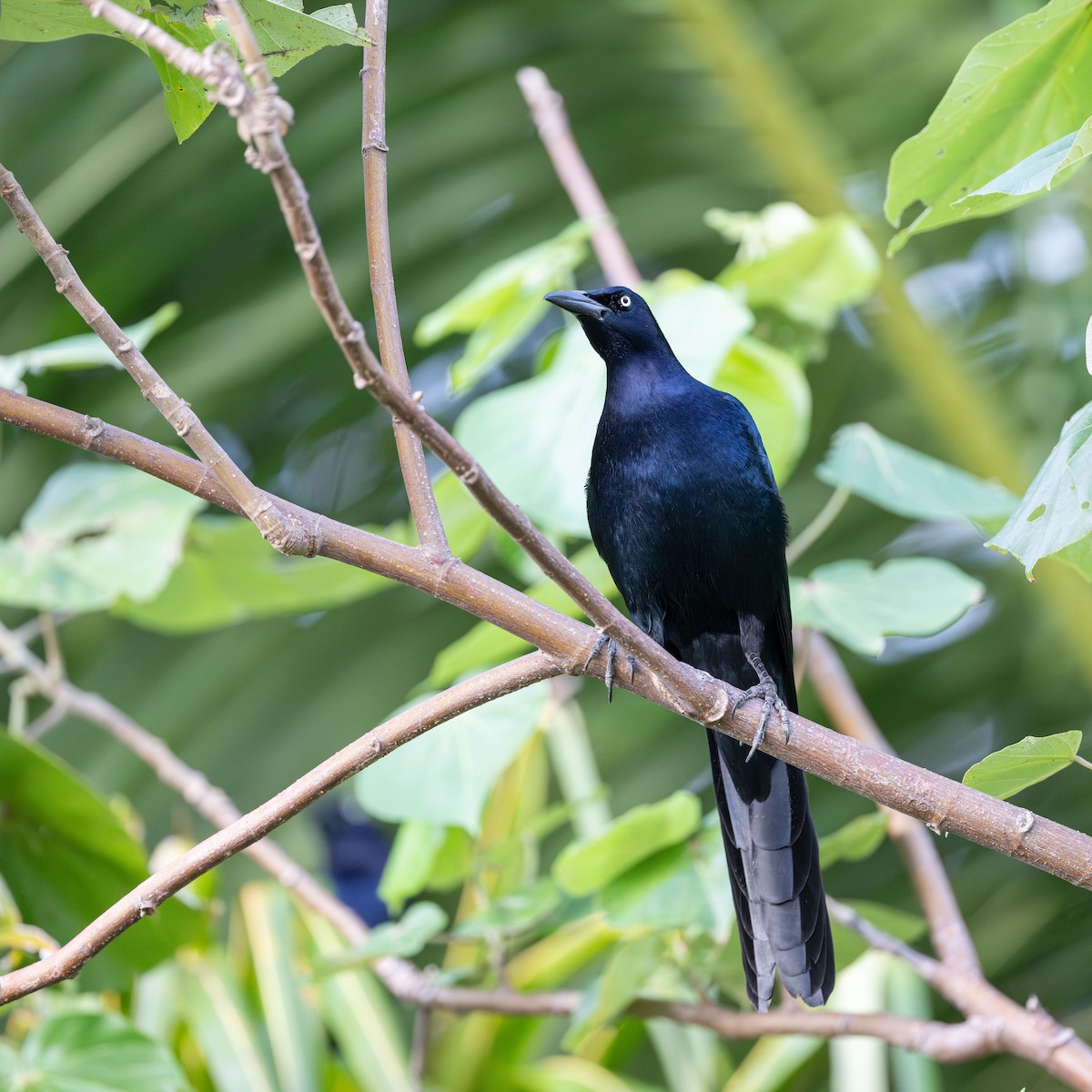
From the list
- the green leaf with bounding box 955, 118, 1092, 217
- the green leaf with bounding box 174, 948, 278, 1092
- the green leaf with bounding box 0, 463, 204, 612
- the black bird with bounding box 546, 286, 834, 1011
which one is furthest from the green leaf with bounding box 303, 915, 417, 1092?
the green leaf with bounding box 955, 118, 1092, 217

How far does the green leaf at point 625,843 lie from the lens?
5.73 feet

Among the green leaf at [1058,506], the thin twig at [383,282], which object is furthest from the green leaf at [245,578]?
the green leaf at [1058,506]

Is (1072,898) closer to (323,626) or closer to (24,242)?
(323,626)

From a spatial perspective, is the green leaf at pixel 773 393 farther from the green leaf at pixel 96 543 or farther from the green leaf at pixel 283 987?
the green leaf at pixel 283 987

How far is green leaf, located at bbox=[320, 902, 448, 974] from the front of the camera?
1.80 meters

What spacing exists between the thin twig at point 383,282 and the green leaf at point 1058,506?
1.68 feet

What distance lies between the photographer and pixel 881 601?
1859 mm

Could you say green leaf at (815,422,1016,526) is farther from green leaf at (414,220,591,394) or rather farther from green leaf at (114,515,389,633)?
→ green leaf at (114,515,389,633)

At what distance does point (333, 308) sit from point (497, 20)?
6.94 ft

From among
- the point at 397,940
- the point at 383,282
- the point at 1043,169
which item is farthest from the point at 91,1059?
the point at 1043,169

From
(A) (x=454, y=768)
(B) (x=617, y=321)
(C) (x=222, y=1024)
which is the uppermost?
(B) (x=617, y=321)

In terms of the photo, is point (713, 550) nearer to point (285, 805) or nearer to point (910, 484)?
point (910, 484)

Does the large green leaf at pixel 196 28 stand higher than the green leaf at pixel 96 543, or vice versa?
the large green leaf at pixel 196 28

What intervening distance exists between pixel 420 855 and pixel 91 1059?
59 centimetres
